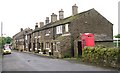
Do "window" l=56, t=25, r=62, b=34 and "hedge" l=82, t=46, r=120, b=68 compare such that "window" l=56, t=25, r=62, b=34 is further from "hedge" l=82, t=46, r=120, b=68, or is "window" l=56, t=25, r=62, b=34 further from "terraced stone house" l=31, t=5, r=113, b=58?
"hedge" l=82, t=46, r=120, b=68

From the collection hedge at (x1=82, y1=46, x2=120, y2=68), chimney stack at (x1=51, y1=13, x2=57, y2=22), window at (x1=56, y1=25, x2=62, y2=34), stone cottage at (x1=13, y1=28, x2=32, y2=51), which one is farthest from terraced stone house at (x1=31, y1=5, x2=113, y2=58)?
stone cottage at (x1=13, y1=28, x2=32, y2=51)

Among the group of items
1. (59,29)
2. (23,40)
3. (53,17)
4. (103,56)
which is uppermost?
(53,17)

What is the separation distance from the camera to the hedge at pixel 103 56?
22.1 metres

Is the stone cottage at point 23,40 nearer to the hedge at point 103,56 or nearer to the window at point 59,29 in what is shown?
the window at point 59,29

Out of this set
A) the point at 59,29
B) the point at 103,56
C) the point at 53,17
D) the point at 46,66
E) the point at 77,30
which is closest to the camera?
the point at 46,66

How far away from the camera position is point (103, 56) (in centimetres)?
2470

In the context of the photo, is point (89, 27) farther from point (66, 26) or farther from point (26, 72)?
point (26, 72)

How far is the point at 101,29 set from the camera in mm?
44469

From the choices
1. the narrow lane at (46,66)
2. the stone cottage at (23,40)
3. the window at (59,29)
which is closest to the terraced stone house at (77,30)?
the window at (59,29)

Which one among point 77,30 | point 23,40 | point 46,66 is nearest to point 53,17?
point 77,30

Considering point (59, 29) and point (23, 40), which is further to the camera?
point (23, 40)

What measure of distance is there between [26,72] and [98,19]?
2796cm

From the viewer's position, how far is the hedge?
22.1 meters

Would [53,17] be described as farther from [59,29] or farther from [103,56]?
[103,56]
